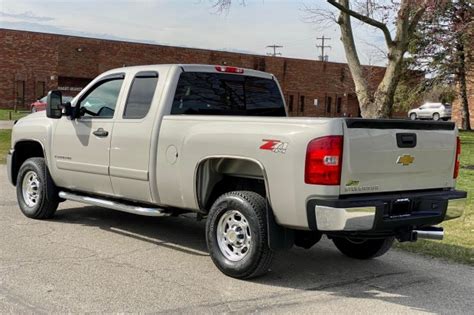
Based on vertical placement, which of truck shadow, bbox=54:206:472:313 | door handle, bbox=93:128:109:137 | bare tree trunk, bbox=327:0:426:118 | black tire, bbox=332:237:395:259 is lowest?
truck shadow, bbox=54:206:472:313

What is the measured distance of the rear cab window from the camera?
21.3 feet

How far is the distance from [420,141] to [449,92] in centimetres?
3080

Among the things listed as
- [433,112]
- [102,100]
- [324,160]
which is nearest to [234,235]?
[324,160]

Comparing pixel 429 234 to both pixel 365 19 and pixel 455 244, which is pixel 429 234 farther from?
pixel 365 19

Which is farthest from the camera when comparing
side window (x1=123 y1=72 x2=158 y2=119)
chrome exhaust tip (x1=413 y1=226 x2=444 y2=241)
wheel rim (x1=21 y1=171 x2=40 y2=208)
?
wheel rim (x1=21 y1=171 x2=40 y2=208)

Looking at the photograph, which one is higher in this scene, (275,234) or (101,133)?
(101,133)

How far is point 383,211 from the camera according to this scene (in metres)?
4.98

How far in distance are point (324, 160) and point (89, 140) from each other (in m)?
3.35

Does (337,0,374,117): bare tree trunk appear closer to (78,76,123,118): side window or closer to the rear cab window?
the rear cab window

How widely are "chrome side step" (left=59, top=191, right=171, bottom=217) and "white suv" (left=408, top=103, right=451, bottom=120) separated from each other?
154 ft

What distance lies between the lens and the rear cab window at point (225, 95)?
6499 mm

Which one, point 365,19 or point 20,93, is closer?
point 365,19

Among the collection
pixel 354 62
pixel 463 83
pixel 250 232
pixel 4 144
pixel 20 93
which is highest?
pixel 463 83

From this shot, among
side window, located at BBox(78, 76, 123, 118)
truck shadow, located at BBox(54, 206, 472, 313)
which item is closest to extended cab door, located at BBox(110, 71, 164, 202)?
side window, located at BBox(78, 76, 123, 118)
